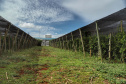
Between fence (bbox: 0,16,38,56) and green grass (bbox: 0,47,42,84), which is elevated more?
fence (bbox: 0,16,38,56)

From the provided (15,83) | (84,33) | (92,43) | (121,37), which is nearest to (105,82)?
(15,83)

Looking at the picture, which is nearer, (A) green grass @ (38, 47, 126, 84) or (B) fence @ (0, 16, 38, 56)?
(A) green grass @ (38, 47, 126, 84)

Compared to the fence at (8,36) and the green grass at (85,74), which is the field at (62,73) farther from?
the fence at (8,36)

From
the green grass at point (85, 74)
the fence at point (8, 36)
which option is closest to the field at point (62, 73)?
the green grass at point (85, 74)

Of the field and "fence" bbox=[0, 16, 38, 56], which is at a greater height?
"fence" bbox=[0, 16, 38, 56]

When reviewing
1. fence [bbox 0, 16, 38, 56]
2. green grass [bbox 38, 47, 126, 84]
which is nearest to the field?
green grass [bbox 38, 47, 126, 84]

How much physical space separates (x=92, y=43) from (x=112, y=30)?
1.73 metres

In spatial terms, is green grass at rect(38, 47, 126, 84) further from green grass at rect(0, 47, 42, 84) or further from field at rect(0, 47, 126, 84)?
green grass at rect(0, 47, 42, 84)

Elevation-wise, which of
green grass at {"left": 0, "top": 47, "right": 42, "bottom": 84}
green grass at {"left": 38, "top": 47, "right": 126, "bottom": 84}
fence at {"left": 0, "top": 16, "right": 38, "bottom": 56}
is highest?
fence at {"left": 0, "top": 16, "right": 38, "bottom": 56}

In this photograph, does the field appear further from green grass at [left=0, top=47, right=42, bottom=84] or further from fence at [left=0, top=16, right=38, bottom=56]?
fence at [left=0, top=16, right=38, bottom=56]

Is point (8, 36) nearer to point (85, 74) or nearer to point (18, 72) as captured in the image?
point (18, 72)

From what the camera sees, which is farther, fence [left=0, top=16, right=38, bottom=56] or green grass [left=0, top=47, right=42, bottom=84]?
fence [left=0, top=16, right=38, bottom=56]

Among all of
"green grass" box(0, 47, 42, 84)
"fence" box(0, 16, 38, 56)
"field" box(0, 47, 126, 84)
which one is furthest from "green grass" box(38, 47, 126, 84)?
"fence" box(0, 16, 38, 56)

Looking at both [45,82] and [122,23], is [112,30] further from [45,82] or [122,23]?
[45,82]
